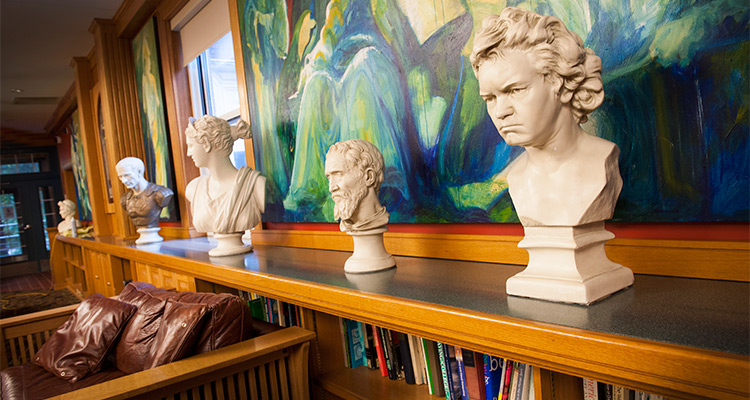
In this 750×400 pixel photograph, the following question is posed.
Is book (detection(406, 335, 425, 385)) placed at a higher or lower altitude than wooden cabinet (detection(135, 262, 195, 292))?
lower

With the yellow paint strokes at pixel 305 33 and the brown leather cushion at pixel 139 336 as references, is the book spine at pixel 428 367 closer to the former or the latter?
the brown leather cushion at pixel 139 336

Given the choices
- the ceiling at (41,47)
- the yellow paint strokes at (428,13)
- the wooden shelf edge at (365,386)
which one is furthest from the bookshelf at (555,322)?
the ceiling at (41,47)

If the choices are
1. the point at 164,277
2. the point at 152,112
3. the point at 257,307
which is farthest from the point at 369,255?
the point at 152,112

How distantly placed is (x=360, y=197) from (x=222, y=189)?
1.20 metres

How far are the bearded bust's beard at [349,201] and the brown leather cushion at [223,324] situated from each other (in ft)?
2.08

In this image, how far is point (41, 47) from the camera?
602 cm

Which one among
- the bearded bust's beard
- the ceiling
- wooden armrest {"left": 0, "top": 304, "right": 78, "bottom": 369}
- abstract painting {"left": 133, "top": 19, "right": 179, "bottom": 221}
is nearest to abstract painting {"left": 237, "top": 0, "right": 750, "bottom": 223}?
the bearded bust's beard

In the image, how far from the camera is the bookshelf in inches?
32.3

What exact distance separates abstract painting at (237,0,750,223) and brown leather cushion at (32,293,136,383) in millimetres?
1062

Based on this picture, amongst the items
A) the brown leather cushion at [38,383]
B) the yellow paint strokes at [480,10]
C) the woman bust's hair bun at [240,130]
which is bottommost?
the brown leather cushion at [38,383]

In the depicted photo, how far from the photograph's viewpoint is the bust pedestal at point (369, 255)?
1845 millimetres

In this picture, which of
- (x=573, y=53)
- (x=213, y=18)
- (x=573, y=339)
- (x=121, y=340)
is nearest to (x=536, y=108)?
(x=573, y=53)

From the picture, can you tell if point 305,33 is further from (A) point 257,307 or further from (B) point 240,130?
(A) point 257,307

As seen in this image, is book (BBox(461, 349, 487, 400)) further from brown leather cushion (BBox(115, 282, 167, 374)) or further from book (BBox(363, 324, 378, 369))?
brown leather cushion (BBox(115, 282, 167, 374))
